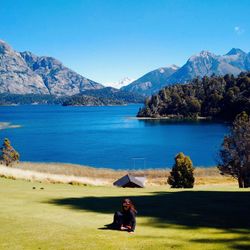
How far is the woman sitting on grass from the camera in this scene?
1478 centimetres

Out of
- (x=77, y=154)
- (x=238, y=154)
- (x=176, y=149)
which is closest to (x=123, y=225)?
(x=238, y=154)

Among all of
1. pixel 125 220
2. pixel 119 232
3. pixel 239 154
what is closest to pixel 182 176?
pixel 239 154

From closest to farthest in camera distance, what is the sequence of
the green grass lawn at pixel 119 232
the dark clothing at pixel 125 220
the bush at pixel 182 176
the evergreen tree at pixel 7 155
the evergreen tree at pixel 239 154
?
the green grass lawn at pixel 119 232, the dark clothing at pixel 125 220, the evergreen tree at pixel 239 154, the bush at pixel 182 176, the evergreen tree at pixel 7 155

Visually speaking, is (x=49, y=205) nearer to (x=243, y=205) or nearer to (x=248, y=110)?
(x=243, y=205)

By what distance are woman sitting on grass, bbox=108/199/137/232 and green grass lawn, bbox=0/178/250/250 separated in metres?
0.36

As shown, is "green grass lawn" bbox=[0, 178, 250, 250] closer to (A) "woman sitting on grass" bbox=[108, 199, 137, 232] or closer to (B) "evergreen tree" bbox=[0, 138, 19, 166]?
(A) "woman sitting on grass" bbox=[108, 199, 137, 232]

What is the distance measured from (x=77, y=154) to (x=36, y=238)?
90665 millimetres

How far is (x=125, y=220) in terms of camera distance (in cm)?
1503

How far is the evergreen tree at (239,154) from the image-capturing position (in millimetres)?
49094

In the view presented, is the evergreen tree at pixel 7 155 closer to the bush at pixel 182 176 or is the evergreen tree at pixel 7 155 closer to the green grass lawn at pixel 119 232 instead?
the bush at pixel 182 176

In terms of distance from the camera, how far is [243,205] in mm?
21078

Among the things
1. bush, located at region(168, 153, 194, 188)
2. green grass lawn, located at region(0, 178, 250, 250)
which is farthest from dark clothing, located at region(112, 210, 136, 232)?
bush, located at region(168, 153, 194, 188)

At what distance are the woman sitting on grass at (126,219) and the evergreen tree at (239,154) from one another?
35768mm

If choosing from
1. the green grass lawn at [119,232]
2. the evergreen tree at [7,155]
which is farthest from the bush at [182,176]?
the evergreen tree at [7,155]
